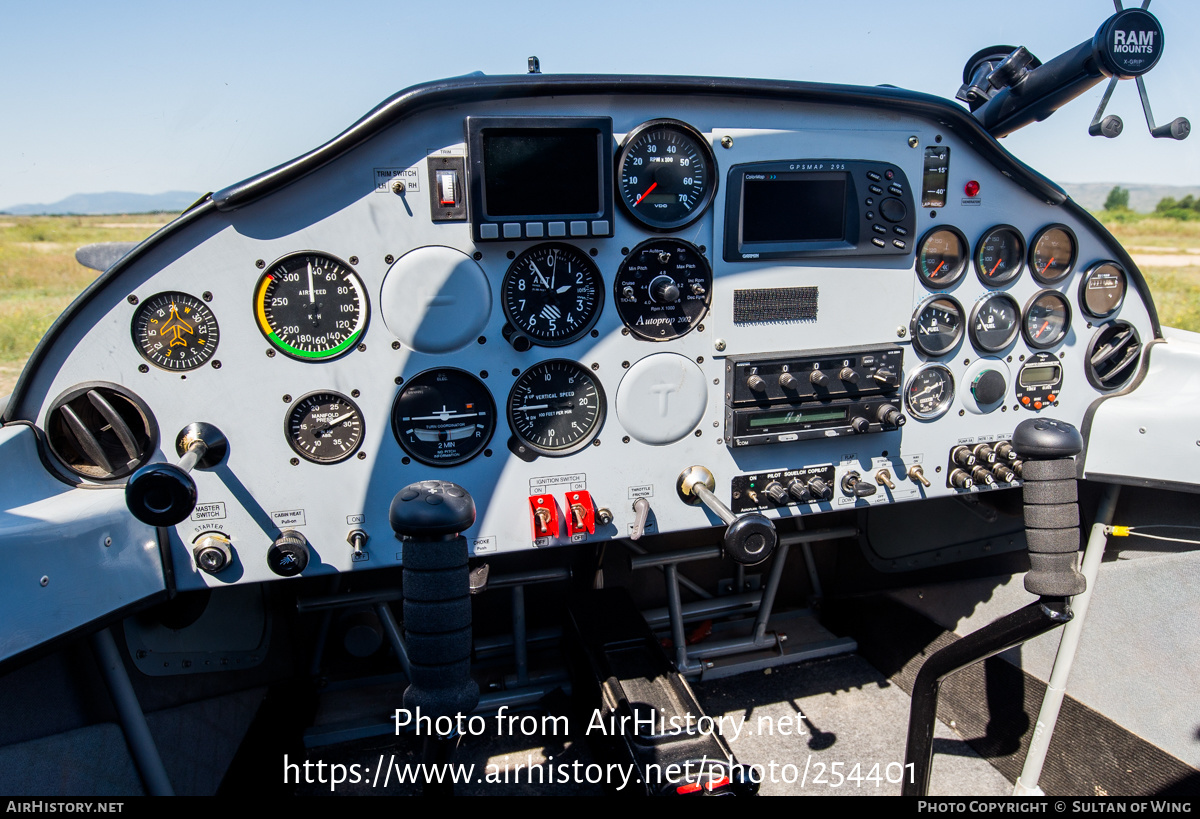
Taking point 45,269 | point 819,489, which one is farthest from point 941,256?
point 45,269

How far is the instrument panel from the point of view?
2.07 metres

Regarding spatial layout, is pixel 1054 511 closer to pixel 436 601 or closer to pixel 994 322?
pixel 994 322

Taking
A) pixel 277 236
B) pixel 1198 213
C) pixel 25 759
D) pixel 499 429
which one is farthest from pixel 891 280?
pixel 1198 213

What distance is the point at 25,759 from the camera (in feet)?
6.17

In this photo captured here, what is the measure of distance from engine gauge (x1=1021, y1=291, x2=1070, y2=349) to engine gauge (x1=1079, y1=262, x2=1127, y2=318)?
10cm

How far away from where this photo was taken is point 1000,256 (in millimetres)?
2666

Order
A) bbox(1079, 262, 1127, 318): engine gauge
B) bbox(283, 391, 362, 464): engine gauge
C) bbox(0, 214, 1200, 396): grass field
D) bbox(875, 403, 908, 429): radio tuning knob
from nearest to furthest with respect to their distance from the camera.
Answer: bbox(283, 391, 362, 464): engine gauge → bbox(875, 403, 908, 429): radio tuning knob → bbox(1079, 262, 1127, 318): engine gauge → bbox(0, 214, 1200, 396): grass field

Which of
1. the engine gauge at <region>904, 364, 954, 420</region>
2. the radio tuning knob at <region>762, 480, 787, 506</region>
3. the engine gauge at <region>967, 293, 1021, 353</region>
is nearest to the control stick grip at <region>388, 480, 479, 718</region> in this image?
the radio tuning knob at <region>762, 480, 787, 506</region>

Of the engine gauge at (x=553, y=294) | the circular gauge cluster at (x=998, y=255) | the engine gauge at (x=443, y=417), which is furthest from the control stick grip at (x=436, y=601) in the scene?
the circular gauge cluster at (x=998, y=255)

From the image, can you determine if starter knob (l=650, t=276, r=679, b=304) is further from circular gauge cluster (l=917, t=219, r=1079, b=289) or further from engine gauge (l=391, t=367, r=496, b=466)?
Answer: circular gauge cluster (l=917, t=219, r=1079, b=289)

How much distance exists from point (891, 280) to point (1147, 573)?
1370mm

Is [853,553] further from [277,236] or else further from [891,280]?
[277,236]

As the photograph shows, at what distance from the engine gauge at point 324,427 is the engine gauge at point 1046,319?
101 inches

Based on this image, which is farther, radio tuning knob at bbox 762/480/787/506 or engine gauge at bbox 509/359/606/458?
radio tuning knob at bbox 762/480/787/506
